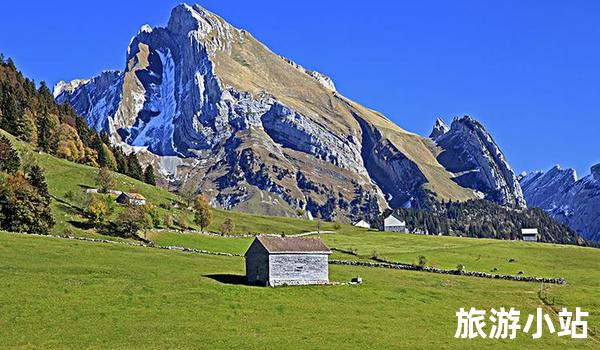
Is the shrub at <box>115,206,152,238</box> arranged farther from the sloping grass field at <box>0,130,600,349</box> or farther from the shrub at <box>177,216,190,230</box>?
the shrub at <box>177,216,190,230</box>

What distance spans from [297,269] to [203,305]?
22436 millimetres

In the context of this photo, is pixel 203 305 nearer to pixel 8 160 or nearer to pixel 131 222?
pixel 131 222

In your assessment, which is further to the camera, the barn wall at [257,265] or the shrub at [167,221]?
the shrub at [167,221]

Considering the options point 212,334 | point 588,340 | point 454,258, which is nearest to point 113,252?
point 212,334

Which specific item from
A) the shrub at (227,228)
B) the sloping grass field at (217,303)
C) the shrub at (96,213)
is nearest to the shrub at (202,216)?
the shrub at (227,228)

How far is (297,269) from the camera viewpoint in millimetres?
88375

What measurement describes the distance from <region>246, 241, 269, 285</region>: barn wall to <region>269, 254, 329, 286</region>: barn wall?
933mm

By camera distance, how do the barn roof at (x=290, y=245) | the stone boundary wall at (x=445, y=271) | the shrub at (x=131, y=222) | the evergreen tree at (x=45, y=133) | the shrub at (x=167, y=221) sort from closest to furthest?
1. the barn roof at (x=290, y=245)
2. the stone boundary wall at (x=445, y=271)
3. the shrub at (x=131, y=222)
4. the shrub at (x=167, y=221)
5. the evergreen tree at (x=45, y=133)

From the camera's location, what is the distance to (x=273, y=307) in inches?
2763

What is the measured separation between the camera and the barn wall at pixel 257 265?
86562 millimetres

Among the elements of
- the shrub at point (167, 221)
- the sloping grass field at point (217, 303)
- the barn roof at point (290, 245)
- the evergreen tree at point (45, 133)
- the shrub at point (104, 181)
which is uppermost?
the evergreen tree at point (45, 133)

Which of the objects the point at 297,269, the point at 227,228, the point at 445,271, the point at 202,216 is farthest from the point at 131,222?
the point at 445,271

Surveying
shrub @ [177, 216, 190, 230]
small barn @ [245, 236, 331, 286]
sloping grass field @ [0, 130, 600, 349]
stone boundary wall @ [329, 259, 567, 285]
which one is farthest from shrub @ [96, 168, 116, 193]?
small barn @ [245, 236, 331, 286]

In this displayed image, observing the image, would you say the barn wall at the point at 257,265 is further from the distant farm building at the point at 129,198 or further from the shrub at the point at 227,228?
the shrub at the point at 227,228
